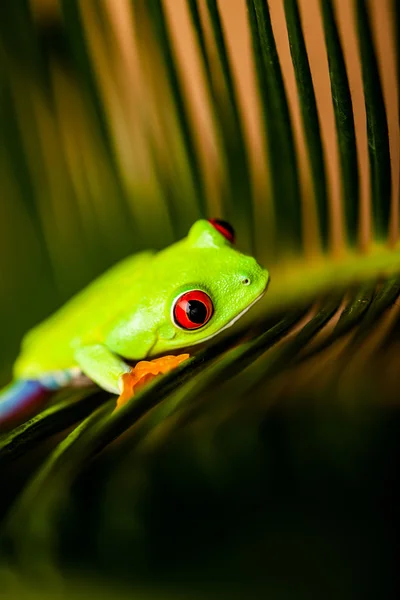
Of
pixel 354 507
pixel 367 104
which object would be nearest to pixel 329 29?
pixel 367 104

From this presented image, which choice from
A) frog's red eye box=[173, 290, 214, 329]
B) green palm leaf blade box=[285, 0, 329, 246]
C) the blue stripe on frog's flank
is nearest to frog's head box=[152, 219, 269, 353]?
frog's red eye box=[173, 290, 214, 329]

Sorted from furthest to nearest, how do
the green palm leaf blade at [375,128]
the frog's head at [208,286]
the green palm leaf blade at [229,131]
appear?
the frog's head at [208,286], the green palm leaf blade at [229,131], the green palm leaf blade at [375,128]

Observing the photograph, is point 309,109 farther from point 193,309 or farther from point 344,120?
point 193,309

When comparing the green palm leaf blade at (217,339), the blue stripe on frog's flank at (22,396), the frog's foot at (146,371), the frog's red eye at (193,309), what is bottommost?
the blue stripe on frog's flank at (22,396)

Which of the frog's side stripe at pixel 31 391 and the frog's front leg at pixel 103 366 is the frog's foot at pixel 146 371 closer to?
the frog's front leg at pixel 103 366

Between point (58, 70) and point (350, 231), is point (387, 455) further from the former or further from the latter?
point (58, 70)

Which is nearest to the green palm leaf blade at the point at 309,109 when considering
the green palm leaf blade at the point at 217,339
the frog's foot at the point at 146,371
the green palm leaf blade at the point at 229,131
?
the green palm leaf blade at the point at 217,339

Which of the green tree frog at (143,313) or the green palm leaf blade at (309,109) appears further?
the green tree frog at (143,313)
